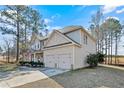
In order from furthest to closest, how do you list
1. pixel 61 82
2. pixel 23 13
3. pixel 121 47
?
pixel 121 47 < pixel 23 13 < pixel 61 82

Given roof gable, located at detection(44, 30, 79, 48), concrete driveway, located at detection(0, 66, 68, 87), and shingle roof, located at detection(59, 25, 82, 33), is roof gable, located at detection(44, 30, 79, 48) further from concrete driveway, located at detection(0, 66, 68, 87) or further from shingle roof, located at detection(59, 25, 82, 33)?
concrete driveway, located at detection(0, 66, 68, 87)

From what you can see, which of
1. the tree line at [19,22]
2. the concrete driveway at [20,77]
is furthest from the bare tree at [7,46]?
the concrete driveway at [20,77]

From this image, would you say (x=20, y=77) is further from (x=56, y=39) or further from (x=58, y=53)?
(x=56, y=39)

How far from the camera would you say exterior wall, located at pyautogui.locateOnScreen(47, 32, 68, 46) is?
12148 millimetres

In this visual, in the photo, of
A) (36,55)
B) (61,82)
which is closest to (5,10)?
(36,55)

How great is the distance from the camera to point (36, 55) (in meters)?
16.4

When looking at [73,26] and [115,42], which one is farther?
[115,42]

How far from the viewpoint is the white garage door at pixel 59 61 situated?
36.1 feet

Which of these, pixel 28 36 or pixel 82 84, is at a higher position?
pixel 28 36

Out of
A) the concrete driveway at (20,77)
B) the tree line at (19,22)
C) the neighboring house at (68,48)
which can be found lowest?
the concrete driveway at (20,77)

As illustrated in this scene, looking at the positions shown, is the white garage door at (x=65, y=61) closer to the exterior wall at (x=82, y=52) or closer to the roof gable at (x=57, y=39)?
the exterior wall at (x=82, y=52)

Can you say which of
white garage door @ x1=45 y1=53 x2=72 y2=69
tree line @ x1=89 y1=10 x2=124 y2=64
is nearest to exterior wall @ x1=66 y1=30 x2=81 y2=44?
white garage door @ x1=45 y1=53 x2=72 y2=69
